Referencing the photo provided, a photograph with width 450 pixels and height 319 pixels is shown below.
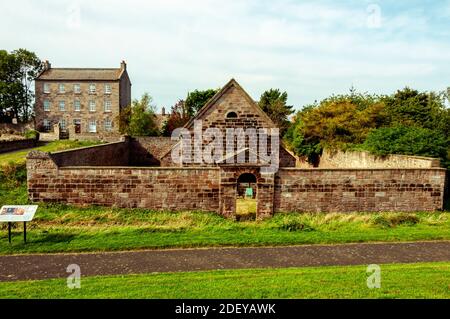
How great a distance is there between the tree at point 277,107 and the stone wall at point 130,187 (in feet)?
130

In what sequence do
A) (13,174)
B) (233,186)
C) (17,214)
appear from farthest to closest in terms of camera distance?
(13,174), (233,186), (17,214)

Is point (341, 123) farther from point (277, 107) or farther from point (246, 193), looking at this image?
point (277, 107)

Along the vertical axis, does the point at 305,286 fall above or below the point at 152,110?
below

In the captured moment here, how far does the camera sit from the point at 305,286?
25.5ft

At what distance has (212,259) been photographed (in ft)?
33.0

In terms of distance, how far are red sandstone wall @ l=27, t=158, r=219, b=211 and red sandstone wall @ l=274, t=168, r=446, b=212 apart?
137 inches

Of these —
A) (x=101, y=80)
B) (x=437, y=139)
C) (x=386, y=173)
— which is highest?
(x=101, y=80)

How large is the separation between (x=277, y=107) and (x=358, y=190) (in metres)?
43.4

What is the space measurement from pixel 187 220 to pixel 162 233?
1573 mm

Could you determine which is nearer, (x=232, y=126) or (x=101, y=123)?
(x=232, y=126)

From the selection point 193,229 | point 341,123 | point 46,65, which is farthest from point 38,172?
point 46,65

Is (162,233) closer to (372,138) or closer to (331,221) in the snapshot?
(331,221)

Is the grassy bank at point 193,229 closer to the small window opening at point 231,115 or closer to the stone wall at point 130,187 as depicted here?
the stone wall at point 130,187

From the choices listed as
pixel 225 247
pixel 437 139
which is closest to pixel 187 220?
pixel 225 247
